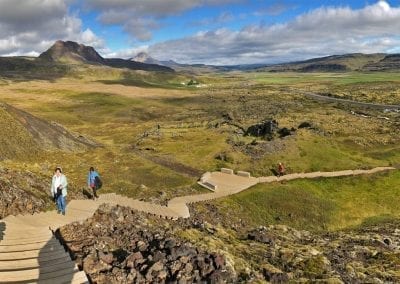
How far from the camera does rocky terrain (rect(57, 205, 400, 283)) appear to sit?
2089cm

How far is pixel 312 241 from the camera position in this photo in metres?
37.3

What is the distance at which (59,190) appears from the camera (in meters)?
28.5

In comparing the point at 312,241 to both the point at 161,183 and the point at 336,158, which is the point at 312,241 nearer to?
the point at 161,183

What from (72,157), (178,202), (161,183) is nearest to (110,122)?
(72,157)

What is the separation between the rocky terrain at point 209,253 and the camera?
20.9 meters

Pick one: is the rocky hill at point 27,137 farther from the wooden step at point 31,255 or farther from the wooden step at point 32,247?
the wooden step at point 31,255

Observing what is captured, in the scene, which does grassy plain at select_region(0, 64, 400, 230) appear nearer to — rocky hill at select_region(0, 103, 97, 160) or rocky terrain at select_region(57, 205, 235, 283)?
rocky hill at select_region(0, 103, 97, 160)

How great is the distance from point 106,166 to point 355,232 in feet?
110

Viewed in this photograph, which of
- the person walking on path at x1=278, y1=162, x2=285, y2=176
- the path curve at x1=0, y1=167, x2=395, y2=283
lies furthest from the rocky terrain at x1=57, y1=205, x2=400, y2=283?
the person walking on path at x1=278, y1=162, x2=285, y2=176

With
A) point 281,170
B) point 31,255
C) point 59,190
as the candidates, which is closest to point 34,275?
point 31,255

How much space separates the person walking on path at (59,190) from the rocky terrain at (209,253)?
237cm

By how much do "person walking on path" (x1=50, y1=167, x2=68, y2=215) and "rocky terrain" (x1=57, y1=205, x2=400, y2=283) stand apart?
2.37 metres

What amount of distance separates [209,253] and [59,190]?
427 inches

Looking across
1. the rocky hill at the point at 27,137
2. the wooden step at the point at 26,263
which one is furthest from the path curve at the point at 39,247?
the rocky hill at the point at 27,137
